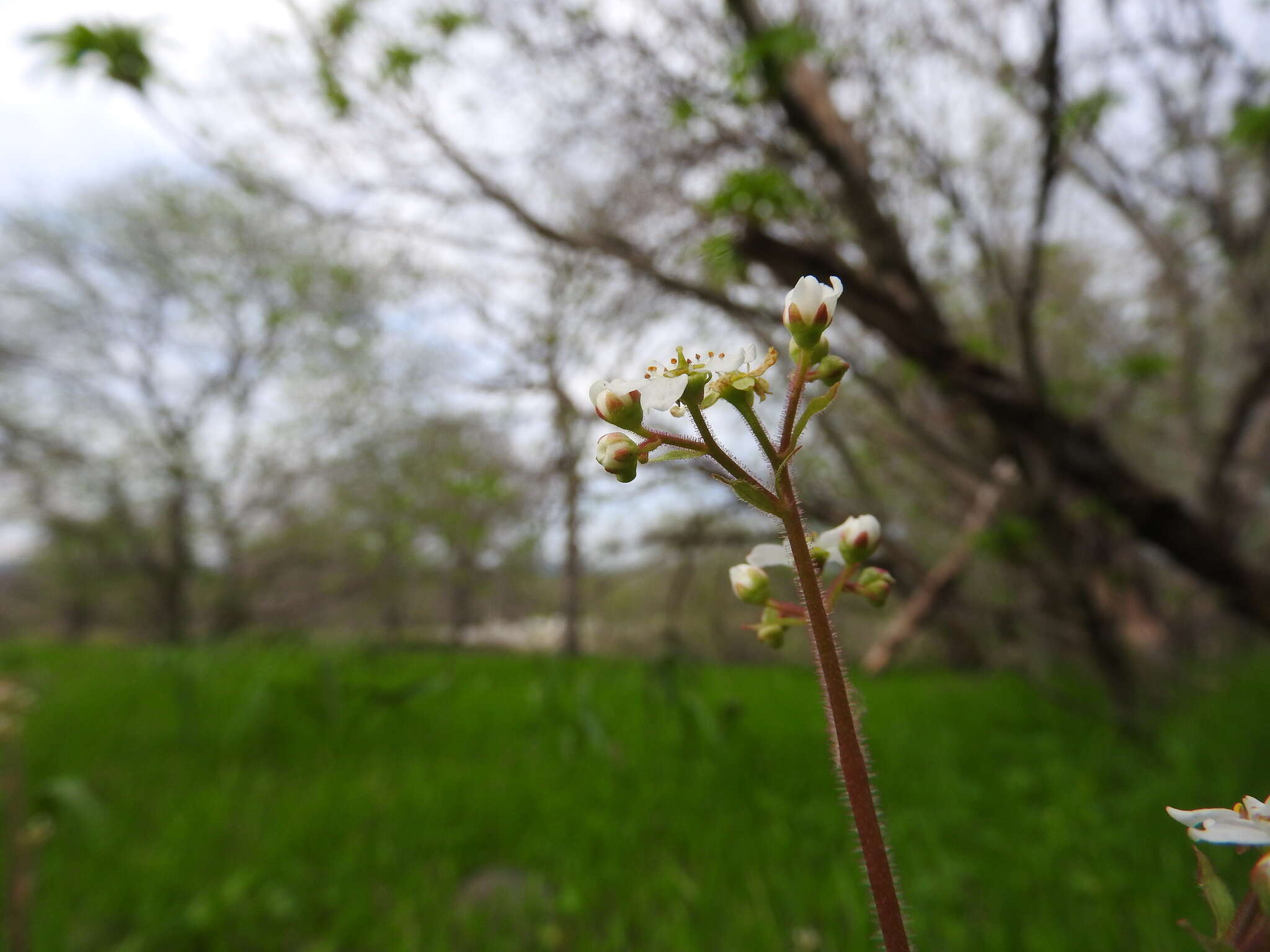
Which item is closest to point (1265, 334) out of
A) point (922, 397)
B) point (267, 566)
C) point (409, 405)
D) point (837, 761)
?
point (922, 397)

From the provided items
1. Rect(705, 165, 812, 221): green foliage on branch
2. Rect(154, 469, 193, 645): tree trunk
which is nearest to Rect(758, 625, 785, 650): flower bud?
Rect(705, 165, 812, 221): green foliage on branch

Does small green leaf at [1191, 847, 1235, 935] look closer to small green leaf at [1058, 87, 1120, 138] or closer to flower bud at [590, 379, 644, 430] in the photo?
flower bud at [590, 379, 644, 430]

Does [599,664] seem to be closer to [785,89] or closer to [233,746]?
[233,746]

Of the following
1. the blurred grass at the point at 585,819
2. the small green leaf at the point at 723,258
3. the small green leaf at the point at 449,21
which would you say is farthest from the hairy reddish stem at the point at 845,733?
the small green leaf at the point at 449,21

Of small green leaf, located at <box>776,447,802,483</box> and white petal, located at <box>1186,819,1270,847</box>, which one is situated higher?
A: small green leaf, located at <box>776,447,802,483</box>

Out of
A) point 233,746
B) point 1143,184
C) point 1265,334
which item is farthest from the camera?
point 1143,184

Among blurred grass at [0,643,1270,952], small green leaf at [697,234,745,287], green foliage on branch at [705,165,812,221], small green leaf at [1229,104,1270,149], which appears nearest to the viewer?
blurred grass at [0,643,1270,952]

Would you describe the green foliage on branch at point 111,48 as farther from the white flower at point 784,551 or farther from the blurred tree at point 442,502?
the white flower at point 784,551
